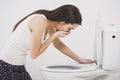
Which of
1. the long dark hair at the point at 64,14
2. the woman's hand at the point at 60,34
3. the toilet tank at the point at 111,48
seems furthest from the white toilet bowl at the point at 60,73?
the long dark hair at the point at 64,14

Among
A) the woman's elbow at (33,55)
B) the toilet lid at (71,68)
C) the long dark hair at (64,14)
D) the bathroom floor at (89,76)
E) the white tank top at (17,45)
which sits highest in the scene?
the long dark hair at (64,14)

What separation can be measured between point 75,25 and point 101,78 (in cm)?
53

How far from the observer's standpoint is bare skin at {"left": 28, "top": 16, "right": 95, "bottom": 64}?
201 cm

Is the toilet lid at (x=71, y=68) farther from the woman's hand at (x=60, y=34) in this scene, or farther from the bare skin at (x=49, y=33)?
the woman's hand at (x=60, y=34)

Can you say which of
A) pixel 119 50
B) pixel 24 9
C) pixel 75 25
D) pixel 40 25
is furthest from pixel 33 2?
pixel 119 50

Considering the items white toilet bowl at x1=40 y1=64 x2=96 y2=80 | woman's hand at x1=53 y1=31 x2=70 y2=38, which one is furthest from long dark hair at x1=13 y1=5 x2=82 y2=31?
white toilet bowl at x1=40 y1=64 x2=96 y2=80

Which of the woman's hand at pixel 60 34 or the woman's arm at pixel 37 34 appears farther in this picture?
the woman's hand at pixel 60 34

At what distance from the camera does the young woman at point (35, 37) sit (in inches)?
77.6

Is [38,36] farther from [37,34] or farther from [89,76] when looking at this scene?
[89,76]

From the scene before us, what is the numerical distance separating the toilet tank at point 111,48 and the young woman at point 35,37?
23 cm

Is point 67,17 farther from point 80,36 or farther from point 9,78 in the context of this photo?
point 9,78

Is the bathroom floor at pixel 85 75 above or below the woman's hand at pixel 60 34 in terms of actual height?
below

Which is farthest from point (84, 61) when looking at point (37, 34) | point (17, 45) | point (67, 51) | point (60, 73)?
point (17, 45)

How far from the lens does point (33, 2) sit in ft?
7.20
